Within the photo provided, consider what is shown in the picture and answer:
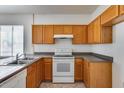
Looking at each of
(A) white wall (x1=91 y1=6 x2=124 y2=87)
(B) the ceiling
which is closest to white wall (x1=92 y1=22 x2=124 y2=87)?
(A) white wall (x1=91 y1=6 x2=124 y2=87)

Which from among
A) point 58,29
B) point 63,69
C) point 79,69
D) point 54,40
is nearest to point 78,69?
point 79,69

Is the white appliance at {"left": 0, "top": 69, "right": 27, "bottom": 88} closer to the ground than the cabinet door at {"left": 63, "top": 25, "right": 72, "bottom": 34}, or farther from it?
closer to the ground

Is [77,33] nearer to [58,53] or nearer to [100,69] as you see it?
[58,53]

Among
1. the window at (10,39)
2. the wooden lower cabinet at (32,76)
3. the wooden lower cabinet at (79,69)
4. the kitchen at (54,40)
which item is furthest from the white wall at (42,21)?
the wooden lower cabinet at (32,76)

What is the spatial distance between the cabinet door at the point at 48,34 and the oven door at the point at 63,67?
87 cm

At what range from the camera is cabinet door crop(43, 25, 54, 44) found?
626 centimetres

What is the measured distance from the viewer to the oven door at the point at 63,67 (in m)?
5.77

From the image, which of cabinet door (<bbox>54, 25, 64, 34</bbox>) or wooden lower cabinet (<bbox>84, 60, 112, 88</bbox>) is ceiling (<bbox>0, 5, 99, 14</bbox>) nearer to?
cabinet door (<bbox>54, 25, 64, 34</bbox>)

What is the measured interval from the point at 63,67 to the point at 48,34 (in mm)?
1329

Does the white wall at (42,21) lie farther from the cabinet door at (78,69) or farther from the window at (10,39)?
the cabinet door at (78,69)

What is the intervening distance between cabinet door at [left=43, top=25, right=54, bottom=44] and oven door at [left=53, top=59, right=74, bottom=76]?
871mm

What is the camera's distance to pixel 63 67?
5773 millimetres
